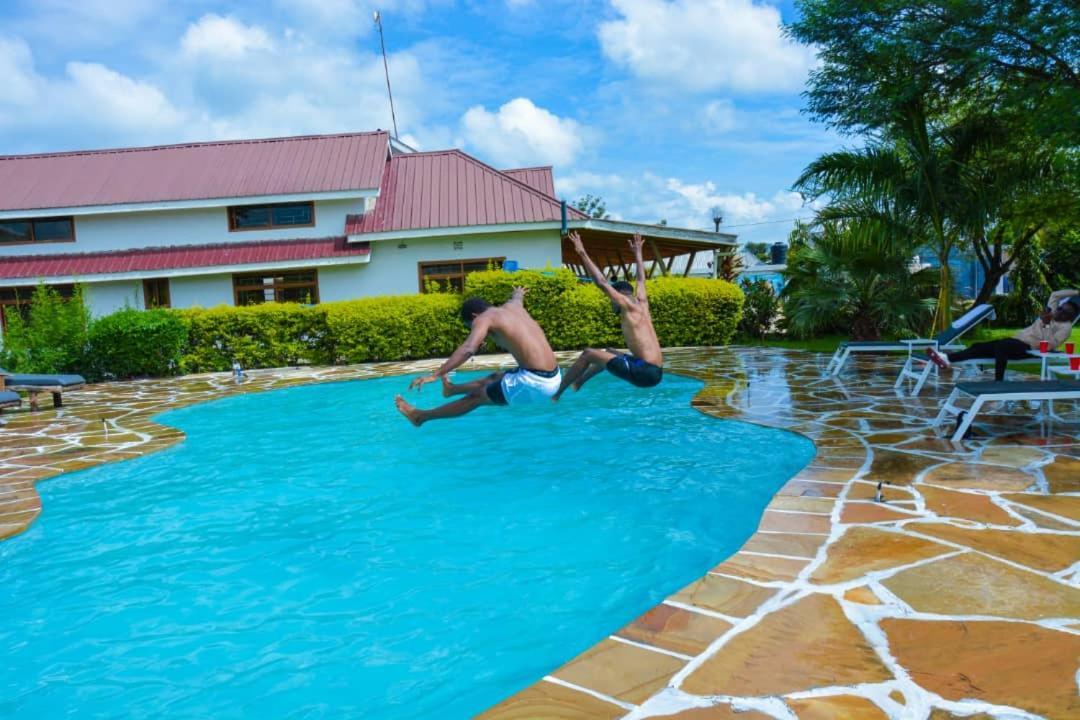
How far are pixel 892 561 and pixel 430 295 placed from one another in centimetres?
1501

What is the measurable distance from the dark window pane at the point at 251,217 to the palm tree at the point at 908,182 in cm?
1638

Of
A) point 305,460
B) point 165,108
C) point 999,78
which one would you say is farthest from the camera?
point 165,108

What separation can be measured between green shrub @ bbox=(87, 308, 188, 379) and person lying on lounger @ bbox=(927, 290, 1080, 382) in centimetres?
1577

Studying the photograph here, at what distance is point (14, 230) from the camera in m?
22.2

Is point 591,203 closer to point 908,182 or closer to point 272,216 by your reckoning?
point 272,216

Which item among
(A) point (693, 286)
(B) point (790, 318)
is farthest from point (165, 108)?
(B) point (790, 318)

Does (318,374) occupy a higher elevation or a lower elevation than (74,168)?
lower

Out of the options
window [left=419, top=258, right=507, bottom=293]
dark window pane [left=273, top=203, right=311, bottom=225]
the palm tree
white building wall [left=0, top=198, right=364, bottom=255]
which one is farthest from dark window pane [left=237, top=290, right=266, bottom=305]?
the palm tree

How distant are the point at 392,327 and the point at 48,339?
24.7ft

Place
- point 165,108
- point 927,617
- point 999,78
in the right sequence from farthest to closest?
point 165,108 → point 999,78 → point 927,617

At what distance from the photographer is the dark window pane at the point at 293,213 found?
22172 mm

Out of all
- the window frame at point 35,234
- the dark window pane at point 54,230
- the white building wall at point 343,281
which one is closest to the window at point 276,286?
the white building wall at point 343,281

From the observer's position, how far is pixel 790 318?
17.3 meters

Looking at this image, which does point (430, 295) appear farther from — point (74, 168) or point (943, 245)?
point (74, 168)
